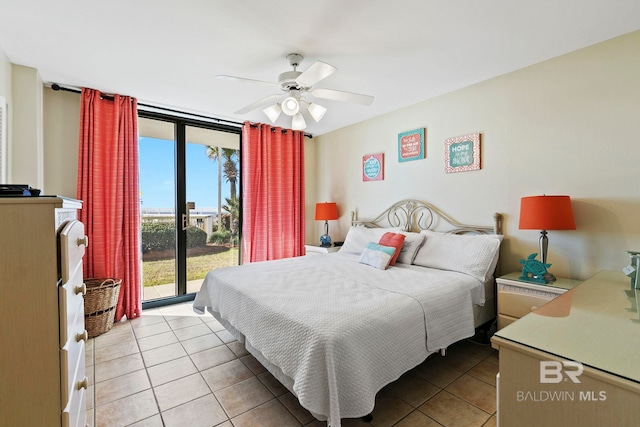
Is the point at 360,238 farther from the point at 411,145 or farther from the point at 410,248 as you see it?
the point at 411,145

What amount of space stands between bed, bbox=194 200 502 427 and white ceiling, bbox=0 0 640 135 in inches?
59.7

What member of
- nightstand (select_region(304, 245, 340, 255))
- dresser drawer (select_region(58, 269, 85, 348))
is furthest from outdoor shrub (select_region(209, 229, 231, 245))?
dresser drawer (select_region(58, 269, 85, 348))

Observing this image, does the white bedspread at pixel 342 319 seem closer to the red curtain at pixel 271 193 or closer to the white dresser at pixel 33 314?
the white dresser at pixel 33 314

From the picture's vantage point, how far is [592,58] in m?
2.25

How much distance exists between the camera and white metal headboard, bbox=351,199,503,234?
2.92 m

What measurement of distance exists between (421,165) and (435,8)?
1836 mm

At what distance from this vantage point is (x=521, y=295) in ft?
7.59

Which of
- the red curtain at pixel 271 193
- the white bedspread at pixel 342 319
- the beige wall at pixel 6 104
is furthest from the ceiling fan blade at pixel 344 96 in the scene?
the beige wall at pixel 6 104

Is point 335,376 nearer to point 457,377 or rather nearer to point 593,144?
point 457,377

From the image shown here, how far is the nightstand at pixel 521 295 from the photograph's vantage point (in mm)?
2174

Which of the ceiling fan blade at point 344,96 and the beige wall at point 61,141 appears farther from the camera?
the beige wall at point 61,141

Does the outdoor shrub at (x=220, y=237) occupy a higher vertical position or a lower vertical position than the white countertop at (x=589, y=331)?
higher

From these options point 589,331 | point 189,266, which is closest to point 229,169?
point 189,266

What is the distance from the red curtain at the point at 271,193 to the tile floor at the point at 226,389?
165 cm
